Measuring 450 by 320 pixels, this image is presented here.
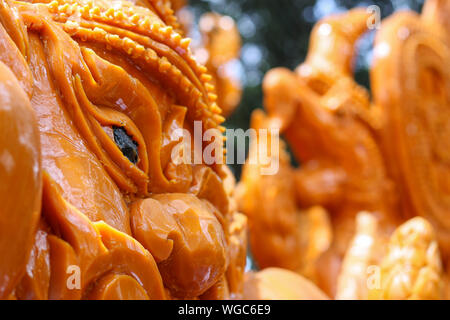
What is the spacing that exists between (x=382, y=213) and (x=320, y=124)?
0.43 meters

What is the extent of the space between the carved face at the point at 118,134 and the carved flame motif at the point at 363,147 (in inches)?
56.0

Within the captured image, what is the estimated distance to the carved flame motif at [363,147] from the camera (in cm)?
231

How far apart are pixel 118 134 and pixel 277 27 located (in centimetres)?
484

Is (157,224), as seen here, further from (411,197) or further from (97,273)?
(411,197)

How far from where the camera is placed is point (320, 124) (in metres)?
2.40

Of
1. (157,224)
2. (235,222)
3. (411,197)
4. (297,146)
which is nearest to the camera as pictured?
(157,224)

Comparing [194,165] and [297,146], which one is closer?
[194,165]

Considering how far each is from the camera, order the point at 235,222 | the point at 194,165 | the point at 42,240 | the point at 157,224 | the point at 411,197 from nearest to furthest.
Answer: the point at 42,240 → the point at 157,224 → the point at 194,165 → the point at 235,222 → the point at 411,197

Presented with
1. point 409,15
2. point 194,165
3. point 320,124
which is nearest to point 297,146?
point 320,124

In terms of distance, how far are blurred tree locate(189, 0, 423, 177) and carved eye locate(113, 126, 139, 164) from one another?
451 centimetres

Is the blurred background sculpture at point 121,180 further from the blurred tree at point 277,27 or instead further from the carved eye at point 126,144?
the blurred tree at point 277,27

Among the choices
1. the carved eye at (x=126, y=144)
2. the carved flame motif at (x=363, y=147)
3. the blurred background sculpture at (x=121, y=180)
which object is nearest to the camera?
the blurred background sculpture at (x=121, y=180)

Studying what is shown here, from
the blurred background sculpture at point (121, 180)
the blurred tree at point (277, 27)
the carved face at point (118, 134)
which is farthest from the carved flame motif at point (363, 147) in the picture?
the blurred tree at point (277, 27)
